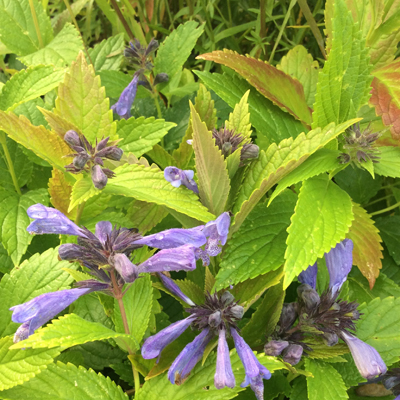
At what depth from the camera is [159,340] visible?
859 millimetres

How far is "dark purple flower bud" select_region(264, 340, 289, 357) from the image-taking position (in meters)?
0.87

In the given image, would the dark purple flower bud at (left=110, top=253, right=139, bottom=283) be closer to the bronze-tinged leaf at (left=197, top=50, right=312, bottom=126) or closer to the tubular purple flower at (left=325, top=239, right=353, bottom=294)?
the tubular purple flower at (left=325, top=239, right=353, bottom=294)

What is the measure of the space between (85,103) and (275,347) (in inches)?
28.7

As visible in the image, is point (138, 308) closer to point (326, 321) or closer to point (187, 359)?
point (187, 359)

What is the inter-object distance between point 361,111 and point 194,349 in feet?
3.24

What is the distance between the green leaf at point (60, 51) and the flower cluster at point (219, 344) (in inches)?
35.9

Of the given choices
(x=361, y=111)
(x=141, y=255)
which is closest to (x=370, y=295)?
(x=361, y=111)

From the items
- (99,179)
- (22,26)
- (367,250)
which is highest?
(22,26)

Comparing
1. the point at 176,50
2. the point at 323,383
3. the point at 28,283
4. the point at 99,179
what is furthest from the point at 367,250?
the point at 176,50

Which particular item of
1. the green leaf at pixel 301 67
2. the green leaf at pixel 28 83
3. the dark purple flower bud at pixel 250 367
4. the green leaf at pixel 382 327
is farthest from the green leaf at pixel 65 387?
the green leaf at pixel 301 67

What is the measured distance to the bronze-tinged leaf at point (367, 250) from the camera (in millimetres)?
1083

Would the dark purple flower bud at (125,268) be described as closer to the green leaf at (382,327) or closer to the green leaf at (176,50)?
the green leaf at (382,327)

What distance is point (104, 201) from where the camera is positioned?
3.68ft

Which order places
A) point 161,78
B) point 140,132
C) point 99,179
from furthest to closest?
1. point 161,78
2. point 140,132
3. point 99,179
